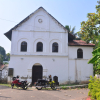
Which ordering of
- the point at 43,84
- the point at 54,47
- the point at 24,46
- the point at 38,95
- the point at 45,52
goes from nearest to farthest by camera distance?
the point at 38,95, the point at 43,84, the point at 45,52, the point at 24,46, the point at 54,47

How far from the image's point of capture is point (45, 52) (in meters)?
16.8

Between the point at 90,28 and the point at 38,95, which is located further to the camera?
the point at 90,28

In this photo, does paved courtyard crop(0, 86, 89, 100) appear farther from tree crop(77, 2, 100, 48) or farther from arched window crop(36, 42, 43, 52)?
tree crop(77, 2, 100, 48)

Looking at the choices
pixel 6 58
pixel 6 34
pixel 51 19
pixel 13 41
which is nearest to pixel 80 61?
pixel 51 19

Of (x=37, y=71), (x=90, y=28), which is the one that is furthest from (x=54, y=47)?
(x=90, y=28)

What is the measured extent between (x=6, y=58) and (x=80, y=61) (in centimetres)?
7582

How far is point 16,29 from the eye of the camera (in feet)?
56.1

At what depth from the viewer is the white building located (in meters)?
16.5

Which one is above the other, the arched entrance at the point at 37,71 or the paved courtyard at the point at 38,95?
the arched entrance at the point at 37,71

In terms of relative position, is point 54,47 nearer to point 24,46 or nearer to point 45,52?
point 45,52

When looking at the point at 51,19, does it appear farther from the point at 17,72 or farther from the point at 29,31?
the point at 17,72

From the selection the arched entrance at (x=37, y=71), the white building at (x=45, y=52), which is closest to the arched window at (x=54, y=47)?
the white building at (x=45, y=52)

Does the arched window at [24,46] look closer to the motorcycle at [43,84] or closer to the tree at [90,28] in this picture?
the motorcycle at [43,84]

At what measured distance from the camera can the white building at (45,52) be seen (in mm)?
16531
